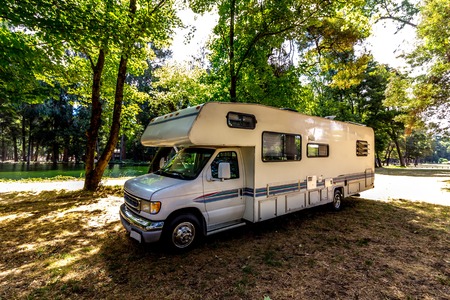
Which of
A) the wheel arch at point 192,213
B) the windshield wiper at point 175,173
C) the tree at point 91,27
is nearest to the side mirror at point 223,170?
the windshield wiper at point 175,173

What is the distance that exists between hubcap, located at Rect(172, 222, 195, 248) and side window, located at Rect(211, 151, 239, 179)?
4.05ft

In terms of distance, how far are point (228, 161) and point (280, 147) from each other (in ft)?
5.53

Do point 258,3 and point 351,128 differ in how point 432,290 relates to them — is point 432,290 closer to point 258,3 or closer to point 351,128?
point 351,128

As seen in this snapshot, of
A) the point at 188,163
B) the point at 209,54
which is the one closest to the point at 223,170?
the point at 188,163

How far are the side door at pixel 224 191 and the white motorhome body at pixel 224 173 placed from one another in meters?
0.02

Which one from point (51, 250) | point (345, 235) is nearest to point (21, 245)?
point (51, 250)

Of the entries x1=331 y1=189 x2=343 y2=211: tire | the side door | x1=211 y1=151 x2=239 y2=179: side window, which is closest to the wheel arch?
the side door

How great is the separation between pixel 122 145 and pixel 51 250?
41.9 meters

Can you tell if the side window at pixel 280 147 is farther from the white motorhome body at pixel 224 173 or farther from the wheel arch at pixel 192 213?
the wheel arch at pixel 192 213

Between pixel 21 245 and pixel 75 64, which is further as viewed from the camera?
pixel 75 64

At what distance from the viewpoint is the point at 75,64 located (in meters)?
12.1

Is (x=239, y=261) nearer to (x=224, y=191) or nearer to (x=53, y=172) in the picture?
(x=224, y=191)

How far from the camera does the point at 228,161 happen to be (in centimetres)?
541

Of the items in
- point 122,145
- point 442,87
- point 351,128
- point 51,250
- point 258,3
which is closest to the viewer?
point 51,250
